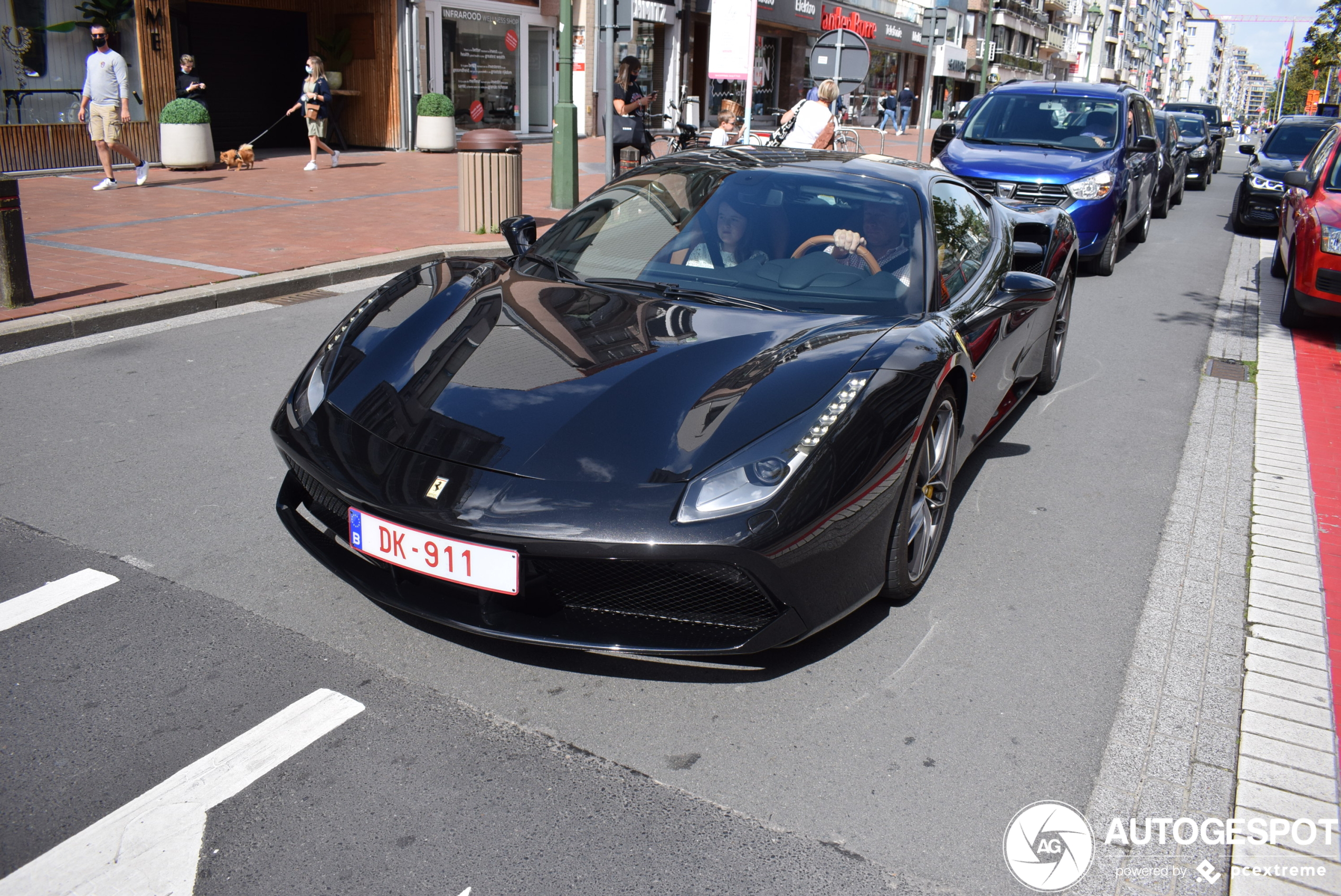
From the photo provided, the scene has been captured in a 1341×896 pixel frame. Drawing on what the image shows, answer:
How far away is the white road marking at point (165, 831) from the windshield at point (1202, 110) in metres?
28.6

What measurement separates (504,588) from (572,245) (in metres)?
1.94

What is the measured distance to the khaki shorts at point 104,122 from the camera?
12477 millimetres

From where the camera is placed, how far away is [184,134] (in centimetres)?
1480

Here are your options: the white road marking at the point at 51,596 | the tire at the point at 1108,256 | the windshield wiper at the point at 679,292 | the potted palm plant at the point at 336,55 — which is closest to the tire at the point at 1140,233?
the tire at the point at 1108,256

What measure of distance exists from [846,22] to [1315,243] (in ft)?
105

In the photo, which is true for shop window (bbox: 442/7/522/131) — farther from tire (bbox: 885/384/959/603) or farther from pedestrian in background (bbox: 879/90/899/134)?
tire (bbox: 885/384/959/603)

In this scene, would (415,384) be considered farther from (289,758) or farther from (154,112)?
(154,112)

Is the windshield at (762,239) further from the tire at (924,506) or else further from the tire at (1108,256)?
the tire at (1108,256)

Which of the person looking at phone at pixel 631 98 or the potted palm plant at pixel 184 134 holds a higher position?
the person looking at phone at pixel 631 98

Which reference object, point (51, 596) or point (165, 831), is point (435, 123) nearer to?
point (51, 596)

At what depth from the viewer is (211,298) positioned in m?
7.49

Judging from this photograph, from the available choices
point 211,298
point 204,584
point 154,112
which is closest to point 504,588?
point 204,584

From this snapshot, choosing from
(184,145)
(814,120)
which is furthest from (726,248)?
(184,145)

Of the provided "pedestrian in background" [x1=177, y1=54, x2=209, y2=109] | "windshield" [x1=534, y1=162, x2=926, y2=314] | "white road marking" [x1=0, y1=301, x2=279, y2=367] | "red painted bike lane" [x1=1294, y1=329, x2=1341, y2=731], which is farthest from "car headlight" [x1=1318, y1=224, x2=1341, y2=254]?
"pedestrian in background" [x1=177, y1=54, x2=209, y2=109]
